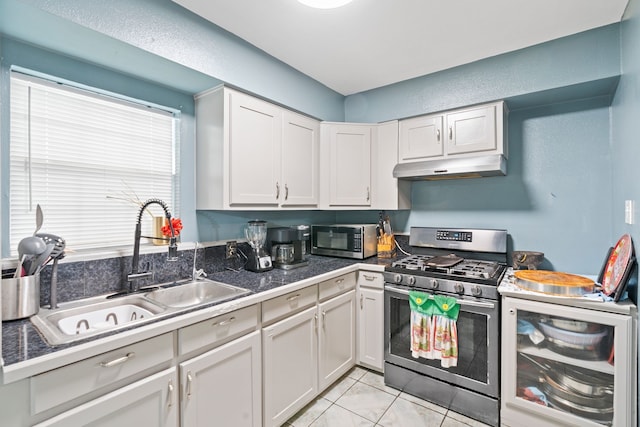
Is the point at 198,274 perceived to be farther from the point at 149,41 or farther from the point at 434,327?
the point at 434,327

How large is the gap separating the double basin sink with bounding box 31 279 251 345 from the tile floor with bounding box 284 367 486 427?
0.99m

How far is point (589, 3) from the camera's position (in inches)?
65.1

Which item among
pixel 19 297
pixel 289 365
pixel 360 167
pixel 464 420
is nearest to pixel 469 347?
pixel 464 420

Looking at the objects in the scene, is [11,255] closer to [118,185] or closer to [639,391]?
[118,185]

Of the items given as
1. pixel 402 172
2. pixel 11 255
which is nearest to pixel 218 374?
pixel 11 255

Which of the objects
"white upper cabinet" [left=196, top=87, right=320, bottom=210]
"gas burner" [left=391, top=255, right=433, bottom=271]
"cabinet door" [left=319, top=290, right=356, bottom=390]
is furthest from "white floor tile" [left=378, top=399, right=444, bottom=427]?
"white upper cabinet" [left=196, top=87, right=320, bottom=210]

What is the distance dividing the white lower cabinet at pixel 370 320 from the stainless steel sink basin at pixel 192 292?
1.09 meters

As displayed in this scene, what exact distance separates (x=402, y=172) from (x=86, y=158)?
2.14m

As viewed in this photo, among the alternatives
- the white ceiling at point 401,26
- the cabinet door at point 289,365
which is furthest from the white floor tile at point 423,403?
the white ceiling at point 401,26

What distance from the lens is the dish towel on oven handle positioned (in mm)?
1975

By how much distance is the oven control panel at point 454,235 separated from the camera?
2535 mm

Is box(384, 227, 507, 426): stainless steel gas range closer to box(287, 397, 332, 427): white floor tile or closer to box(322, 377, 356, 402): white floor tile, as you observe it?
box(322, 377, 356, 402): white floor tile

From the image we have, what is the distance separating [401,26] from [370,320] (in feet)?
6.86

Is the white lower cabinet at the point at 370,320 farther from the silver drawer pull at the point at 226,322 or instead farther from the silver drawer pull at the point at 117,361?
the silver drawer pull at the point at 117,361
